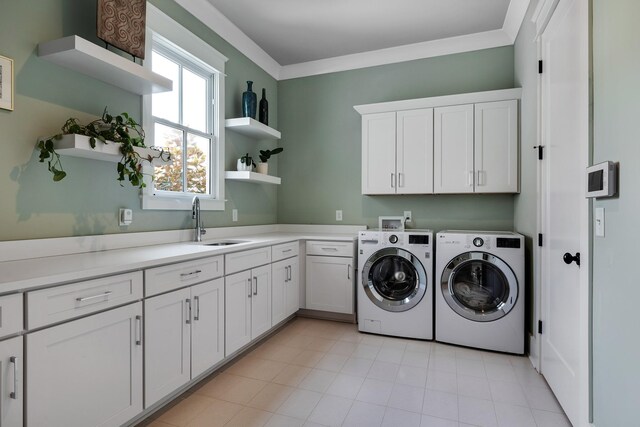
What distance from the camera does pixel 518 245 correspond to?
2723mm

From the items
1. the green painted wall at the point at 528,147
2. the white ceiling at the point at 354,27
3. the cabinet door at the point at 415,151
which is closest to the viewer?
the green painted wall at the point at 528,147

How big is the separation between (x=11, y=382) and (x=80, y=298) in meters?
0.34

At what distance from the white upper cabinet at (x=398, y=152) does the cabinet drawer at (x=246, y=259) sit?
51.1 inches

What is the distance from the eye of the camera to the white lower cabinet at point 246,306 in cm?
241

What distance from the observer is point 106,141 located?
185 cm

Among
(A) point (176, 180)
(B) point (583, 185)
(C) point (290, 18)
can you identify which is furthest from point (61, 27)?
(B) point (583, 185)

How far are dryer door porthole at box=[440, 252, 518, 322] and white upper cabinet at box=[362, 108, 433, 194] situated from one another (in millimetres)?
819

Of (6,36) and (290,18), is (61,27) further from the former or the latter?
(290,18)

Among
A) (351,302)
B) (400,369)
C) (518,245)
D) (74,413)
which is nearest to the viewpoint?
(74,413)

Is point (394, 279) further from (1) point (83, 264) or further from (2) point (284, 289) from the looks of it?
(1) point (83, 264)

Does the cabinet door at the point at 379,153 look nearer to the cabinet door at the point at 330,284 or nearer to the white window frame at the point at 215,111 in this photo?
the cabinet door at the point at 330,284

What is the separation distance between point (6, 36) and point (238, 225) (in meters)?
2.17

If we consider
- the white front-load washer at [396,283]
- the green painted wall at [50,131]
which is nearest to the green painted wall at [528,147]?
the white front-load washer at [396,283]

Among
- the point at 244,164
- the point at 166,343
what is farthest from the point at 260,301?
the point at 244,164
